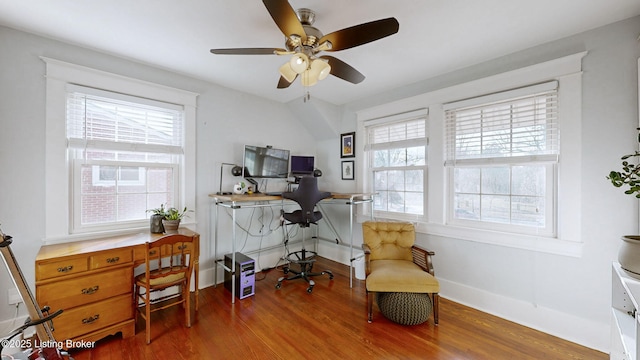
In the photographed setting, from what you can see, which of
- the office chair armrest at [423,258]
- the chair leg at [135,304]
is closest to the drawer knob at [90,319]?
the chair leg at [135,304]

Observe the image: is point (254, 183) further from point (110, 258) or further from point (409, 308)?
point (409, 308)

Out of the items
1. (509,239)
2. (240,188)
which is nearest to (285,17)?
(240,188)

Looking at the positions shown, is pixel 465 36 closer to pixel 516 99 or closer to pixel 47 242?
pixel 516 99

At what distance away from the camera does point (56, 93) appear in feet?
6.88

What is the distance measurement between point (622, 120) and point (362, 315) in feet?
8.45

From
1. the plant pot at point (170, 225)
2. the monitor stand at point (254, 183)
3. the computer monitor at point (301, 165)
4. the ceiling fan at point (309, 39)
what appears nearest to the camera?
the ceiling fan at point (309, 39)

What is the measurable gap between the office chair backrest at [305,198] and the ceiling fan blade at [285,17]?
1.54 m

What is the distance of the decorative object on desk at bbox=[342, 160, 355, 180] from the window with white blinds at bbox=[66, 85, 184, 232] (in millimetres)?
2192

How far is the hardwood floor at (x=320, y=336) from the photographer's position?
5.99ft

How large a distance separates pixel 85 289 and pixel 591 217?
12.9 ft

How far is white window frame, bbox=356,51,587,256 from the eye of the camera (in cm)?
200

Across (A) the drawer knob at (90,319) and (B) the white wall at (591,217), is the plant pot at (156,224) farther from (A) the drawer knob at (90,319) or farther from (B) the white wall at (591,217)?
(B) the white wall at (591,217)

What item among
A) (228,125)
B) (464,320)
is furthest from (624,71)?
(228,125)

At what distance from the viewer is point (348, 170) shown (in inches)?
147
